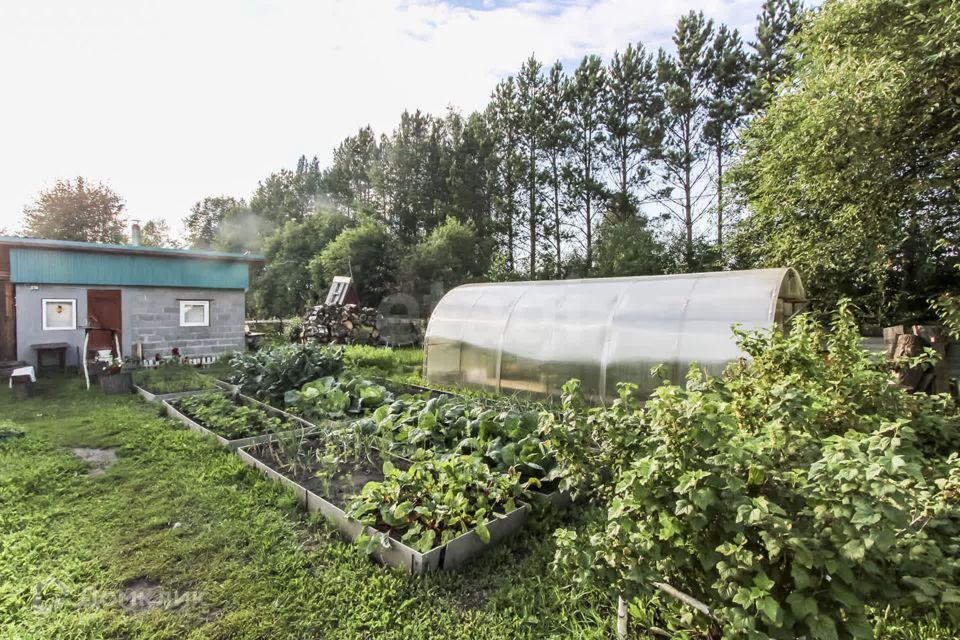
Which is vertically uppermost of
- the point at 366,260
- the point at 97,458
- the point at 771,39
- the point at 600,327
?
the point at 771,39

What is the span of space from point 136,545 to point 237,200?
39816 millimetres

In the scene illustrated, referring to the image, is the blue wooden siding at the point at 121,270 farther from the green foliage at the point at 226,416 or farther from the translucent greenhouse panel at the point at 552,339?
the translucent greenhouse panel at the point at 552,339

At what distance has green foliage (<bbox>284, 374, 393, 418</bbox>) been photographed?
549 centimetres

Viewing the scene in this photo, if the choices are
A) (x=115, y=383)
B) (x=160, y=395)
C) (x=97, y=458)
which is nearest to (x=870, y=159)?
(x=97, y=458)

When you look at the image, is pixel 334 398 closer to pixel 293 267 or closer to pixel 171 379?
pixel 171 379

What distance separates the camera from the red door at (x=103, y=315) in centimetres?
927

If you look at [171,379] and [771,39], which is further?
[771,39]

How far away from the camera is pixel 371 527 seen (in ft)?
9.35

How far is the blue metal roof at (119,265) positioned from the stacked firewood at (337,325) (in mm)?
2179

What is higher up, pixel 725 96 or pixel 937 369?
pixel 725 96

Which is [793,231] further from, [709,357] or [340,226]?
[340,226]

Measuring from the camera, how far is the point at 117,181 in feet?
77.2

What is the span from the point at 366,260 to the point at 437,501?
16565 mm

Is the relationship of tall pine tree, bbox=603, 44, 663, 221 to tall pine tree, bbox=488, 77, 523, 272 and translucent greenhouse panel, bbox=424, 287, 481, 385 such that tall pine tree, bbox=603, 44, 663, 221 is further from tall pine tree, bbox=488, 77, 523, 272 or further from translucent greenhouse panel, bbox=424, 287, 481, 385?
translucent greenhouse panel, bbox=424, 287, 481, 385
